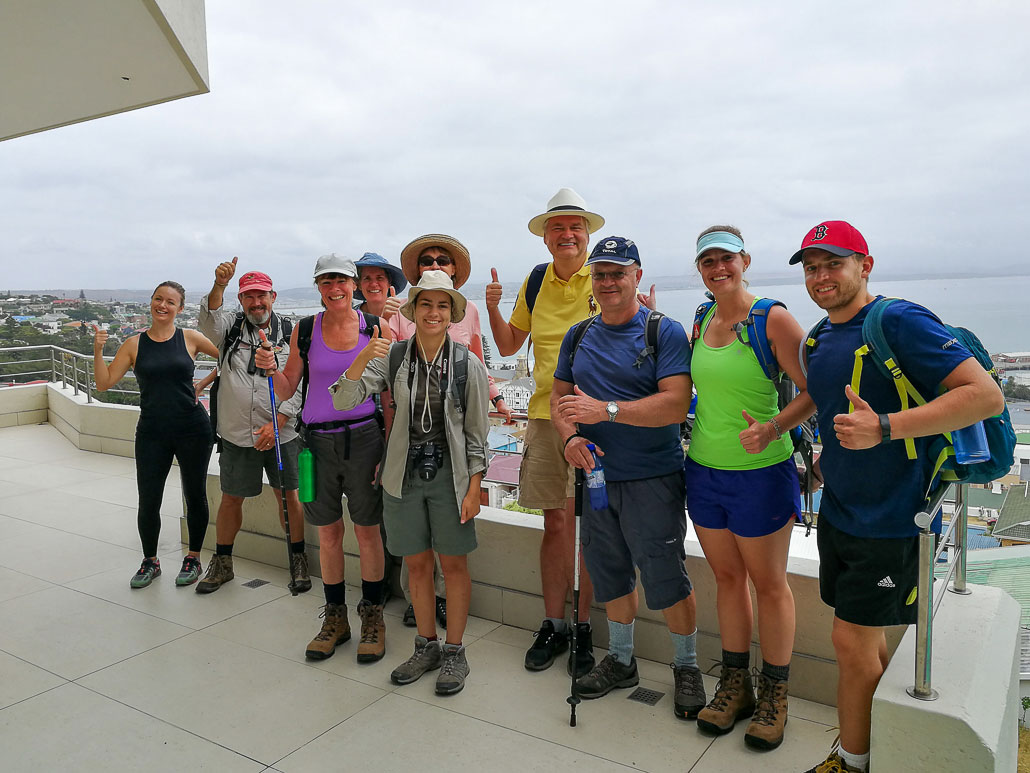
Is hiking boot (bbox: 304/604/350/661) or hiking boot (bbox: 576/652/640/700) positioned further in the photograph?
hiking boot (bbox: 304/604/350/661)

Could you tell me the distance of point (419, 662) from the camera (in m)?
2.97

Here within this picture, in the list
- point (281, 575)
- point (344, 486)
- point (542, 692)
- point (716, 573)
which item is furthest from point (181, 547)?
point (716, 573)

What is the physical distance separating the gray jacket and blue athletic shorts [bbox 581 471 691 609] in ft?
1.81

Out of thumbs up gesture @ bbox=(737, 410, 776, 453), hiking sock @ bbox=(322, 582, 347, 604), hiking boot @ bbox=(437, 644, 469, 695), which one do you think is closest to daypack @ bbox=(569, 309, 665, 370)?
thumbs up gesture @ bbox=(737, 410, 776, 453)

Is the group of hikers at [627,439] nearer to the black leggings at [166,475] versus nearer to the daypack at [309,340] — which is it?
the daypack at [309,340]

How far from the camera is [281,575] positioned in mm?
4211

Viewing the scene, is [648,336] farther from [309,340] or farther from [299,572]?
[299,572]

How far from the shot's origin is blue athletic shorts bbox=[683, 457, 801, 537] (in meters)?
2.35

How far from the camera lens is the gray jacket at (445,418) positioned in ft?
9.46

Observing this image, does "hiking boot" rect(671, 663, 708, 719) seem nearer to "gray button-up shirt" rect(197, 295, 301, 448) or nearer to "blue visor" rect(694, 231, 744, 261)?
"blue visor" rect(694, 231, 744, 261)

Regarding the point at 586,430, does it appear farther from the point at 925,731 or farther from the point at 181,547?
the point at 181,547

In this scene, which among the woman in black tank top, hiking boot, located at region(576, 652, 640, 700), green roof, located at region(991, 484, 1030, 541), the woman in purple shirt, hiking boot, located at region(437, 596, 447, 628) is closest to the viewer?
hiking boot, located at region(576, 652, 640, 700)

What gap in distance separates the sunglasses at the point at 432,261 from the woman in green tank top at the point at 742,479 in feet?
4.21

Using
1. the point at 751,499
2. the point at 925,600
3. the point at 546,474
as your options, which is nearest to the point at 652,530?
the point at 751,499
